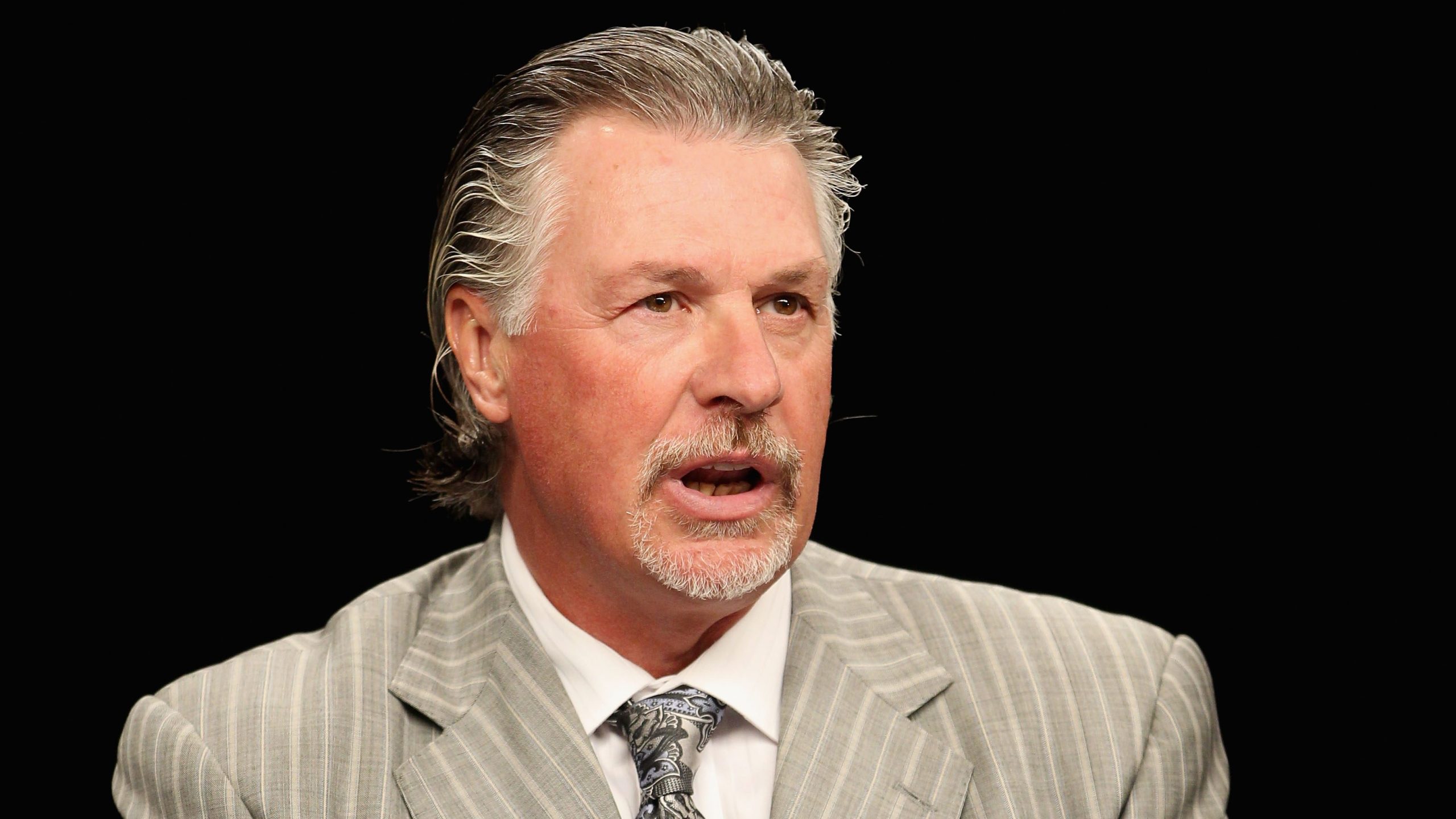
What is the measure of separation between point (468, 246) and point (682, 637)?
0.75 metres

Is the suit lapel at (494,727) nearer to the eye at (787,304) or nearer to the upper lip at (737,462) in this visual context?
the upper lip at (737,462)

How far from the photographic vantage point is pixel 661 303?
2990mm

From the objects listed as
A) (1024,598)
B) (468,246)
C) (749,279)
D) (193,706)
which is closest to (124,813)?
(193,706)

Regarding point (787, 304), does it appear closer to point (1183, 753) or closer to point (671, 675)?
point (671, 675)

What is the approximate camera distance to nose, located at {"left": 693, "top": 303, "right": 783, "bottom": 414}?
9.50ft

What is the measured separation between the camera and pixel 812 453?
3.04 m

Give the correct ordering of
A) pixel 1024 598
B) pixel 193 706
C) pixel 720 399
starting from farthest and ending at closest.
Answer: pixel 1024 598
pixel 193 706
pixel 720 399

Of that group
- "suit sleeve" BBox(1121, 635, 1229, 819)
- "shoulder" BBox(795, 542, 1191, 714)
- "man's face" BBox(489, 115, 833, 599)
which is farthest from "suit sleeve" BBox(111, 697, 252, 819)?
"suit sleeve" BBox(1121, 635, 1229, 819)

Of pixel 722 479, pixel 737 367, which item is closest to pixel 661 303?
pixel 737 367

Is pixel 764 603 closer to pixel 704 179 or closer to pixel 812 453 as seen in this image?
pixel 812 453

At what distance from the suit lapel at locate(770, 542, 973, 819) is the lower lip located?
373mm

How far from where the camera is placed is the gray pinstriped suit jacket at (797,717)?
3.01 m

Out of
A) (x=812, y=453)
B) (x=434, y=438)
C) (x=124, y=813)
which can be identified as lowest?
(x=124, y=813)

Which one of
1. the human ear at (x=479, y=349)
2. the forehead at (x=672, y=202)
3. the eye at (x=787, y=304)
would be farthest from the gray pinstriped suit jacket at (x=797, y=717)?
the forehead at (x=672, y=202)
